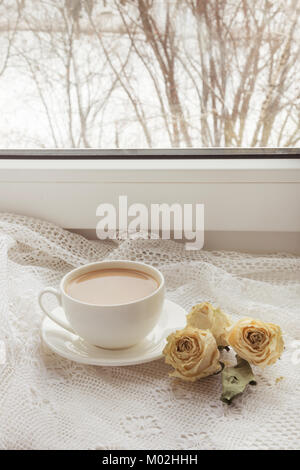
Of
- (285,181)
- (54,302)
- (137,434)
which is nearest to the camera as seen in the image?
(137,434)

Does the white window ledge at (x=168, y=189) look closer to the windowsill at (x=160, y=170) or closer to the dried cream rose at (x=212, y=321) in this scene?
the windowsill at (x=160, y=170)

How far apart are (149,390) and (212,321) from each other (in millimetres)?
97

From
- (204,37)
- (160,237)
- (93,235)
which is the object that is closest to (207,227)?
(160,237)

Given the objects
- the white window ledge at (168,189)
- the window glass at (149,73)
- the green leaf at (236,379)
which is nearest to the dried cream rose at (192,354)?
the green leaf at (236,379)

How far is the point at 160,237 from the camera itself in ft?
2.56

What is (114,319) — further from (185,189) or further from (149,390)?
(185,189)

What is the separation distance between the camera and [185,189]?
747 mm

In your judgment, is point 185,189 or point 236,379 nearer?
point 236,379

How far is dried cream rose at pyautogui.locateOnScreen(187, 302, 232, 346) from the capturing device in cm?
52

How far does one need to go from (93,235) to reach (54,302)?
192 mm

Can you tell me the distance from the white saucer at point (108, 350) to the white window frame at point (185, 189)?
23cm

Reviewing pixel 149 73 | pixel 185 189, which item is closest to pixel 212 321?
pixel 185 189

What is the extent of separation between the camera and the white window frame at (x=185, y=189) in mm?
733

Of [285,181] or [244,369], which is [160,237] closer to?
[285,181]
